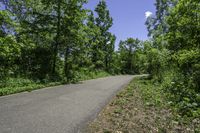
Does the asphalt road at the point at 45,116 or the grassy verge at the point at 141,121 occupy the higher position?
the asphalt road at the point at 45,116

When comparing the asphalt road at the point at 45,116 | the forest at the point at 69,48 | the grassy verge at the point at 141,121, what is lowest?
the grassy verge at the point at 141,121

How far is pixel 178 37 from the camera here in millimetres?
11305

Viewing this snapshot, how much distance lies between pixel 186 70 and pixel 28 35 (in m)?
13.0

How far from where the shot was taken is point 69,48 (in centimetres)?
1883

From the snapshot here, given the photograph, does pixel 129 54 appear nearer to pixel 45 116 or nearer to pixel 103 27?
pixel 103 27

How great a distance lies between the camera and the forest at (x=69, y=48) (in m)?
9.81

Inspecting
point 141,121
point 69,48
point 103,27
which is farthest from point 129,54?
point 141,121

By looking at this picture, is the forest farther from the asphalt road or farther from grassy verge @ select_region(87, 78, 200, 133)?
the asphalt road

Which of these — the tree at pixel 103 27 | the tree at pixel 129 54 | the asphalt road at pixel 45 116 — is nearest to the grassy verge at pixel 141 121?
the asphalt road at pixel 45 116

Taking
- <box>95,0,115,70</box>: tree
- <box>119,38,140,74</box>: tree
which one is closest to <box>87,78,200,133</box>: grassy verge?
<box>95,0,115,70</box>: tree

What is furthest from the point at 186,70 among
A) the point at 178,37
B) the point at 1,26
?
the point at 1,26

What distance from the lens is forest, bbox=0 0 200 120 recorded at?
9812mm

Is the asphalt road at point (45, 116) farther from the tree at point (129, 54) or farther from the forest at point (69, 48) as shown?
the tree at point (129, 54)

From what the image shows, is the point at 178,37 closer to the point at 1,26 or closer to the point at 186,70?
the point at 186,70
